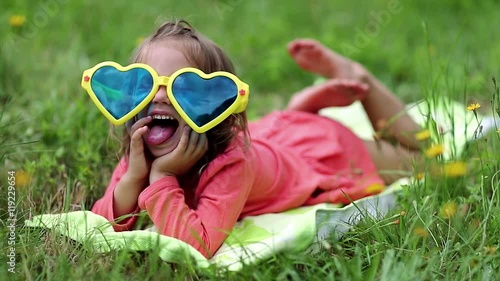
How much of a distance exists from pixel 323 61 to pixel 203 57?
38.8 inches

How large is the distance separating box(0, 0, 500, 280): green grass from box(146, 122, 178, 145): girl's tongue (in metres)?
0.33

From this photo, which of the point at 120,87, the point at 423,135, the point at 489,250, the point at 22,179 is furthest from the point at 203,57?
the point at 489,250

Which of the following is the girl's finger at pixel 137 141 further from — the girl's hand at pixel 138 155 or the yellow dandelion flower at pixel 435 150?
the yellow dandelion flower at pixel 435 150

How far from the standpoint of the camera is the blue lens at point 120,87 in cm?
202

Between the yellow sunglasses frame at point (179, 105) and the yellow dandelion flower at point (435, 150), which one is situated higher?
the yellow sunglasses frame at point (179, 105)

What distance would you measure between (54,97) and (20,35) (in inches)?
36.1

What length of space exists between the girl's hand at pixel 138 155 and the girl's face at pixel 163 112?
0.09 ft

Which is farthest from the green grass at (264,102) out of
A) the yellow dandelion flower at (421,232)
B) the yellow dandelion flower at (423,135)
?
the yellow dandelion flower at (423,135)

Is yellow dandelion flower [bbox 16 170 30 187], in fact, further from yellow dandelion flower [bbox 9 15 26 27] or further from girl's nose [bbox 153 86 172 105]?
yellow dandelion flower [bbox 9 15 26 27]

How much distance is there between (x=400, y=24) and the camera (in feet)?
14.4

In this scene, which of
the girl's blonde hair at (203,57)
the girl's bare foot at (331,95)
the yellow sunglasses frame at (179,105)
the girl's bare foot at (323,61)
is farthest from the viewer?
the girl's bare foot at (323,61)

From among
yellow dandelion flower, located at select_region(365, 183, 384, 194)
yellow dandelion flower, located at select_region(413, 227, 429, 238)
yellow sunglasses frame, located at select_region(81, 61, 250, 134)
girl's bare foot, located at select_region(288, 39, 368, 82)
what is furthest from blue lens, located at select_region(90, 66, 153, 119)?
girl's bare foot, located at select_region(288, 39, 368, 82)

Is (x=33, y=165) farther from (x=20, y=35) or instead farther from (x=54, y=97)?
(x=20, y=35)

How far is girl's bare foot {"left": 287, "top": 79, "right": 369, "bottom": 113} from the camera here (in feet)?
9.08
